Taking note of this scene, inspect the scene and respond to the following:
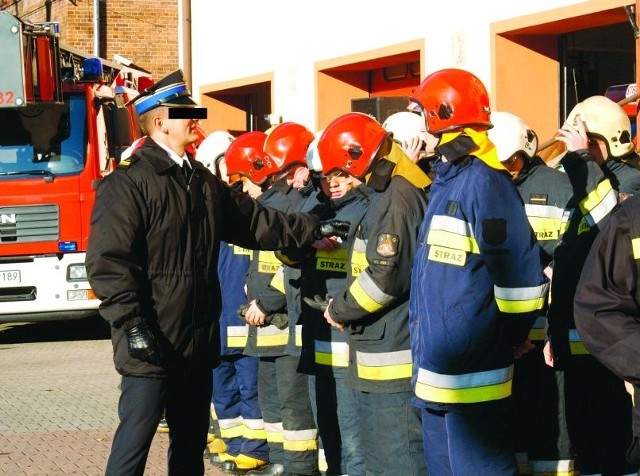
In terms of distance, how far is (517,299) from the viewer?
4.71 m

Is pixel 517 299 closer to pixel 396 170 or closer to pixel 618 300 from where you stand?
pixel 618 300

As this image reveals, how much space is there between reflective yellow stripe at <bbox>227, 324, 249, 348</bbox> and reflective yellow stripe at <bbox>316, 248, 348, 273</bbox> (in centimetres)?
171

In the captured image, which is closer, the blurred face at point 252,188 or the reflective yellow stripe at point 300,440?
the reflective yellow stripe at point 300,440

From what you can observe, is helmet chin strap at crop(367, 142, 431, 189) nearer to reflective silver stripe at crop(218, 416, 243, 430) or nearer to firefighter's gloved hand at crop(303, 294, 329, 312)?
firefighter's gloved hand at crop(303, 294, 329, 312)

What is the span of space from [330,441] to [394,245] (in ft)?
4.94

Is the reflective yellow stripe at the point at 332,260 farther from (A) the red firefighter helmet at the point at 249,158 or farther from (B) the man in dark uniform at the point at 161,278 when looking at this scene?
(A) the red firefighter helmet at the point at 249,158

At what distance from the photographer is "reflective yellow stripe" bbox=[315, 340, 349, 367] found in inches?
245

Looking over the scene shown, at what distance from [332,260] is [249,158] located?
199 centimetres

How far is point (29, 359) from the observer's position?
12898 mm

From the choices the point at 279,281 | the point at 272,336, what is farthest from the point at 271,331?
the point at 279,281

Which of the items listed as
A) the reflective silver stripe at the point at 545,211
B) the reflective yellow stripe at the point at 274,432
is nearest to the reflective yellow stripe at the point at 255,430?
the reflective yellow stripe at the point at 274,432

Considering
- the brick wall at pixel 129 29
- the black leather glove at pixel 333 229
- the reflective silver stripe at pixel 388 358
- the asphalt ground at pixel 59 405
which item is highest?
the brick wall at pixel 129 29

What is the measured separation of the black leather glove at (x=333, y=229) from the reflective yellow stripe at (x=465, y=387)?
1.35 meters

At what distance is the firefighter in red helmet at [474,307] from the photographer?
15.4 feet
